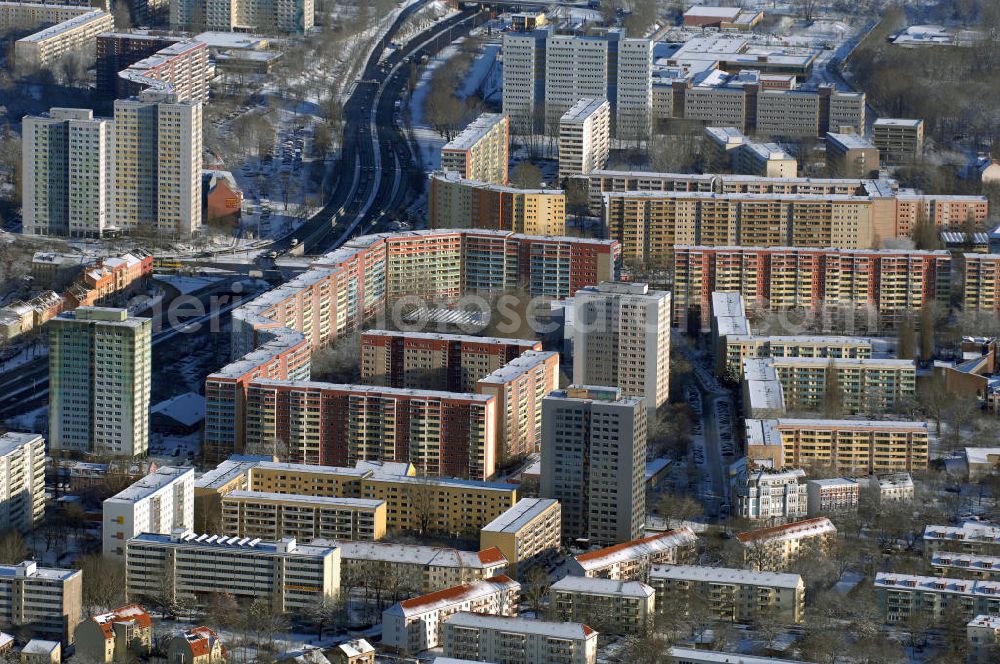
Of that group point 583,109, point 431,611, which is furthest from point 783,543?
point 583,109

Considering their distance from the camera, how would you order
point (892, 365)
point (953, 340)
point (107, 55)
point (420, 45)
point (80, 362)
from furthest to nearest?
1. point (420, 45)
2. point (107, 55)
3. point (953, 340)
4. point (892, 365)
5. point (80, 362)

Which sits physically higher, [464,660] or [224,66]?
[224,66]

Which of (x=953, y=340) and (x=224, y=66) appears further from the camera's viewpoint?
(x=224, y=66)

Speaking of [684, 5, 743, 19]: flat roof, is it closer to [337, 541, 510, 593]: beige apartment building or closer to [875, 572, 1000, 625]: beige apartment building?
[337, 541, 510, 593]: beige apartment building

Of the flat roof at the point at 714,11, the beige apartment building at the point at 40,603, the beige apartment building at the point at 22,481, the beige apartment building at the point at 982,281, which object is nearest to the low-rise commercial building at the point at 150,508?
the beige apartment building at the point at 22,481

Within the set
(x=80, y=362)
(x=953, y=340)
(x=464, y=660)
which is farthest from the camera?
(x=953, y=340)

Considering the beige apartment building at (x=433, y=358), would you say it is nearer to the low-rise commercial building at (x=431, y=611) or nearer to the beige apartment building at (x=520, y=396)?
the beige apartment building at (x=520, y=396)

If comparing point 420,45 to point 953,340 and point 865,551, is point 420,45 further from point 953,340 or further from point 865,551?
point 865,551

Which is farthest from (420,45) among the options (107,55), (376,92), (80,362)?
(80,362)
